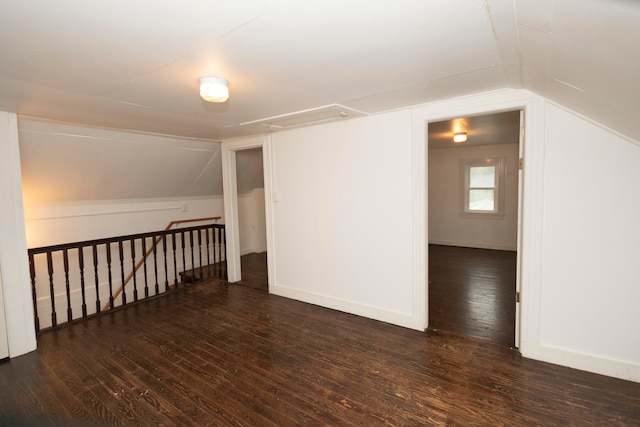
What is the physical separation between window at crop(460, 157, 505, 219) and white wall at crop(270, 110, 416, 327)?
4461 mm

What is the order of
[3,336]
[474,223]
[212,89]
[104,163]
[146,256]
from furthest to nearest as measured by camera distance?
[474,223], [146,256], [104,163], [3,336], [212,89]

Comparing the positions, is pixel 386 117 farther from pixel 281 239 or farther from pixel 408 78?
pixel 281 239

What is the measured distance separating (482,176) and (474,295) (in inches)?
144

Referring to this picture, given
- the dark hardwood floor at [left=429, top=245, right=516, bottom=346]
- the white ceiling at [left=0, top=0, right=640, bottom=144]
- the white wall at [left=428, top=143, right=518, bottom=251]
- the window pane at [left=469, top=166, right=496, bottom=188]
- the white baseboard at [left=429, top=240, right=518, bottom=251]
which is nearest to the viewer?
the white ceiling at [left=0, top=0, right=640, bottom=144]

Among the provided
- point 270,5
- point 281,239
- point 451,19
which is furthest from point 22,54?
point 281,239

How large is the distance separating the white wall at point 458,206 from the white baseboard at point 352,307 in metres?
4.44

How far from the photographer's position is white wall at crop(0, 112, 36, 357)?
2.64 m

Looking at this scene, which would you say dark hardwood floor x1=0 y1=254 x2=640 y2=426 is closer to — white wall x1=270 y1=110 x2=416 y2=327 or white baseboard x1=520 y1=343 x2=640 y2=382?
white baseboard x1=520 y1=343 x2=640 y2=382

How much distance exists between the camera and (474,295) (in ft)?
12.7

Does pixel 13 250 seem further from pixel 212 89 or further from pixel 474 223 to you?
pixel 474 223

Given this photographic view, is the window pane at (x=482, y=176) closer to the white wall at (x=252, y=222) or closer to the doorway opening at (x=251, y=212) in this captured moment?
the doorway opening at (x=251, y=212)

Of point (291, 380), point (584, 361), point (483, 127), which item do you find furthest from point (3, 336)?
point (483, 127)

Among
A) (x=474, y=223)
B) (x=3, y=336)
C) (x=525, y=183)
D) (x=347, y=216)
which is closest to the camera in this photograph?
(x=525, y=183)

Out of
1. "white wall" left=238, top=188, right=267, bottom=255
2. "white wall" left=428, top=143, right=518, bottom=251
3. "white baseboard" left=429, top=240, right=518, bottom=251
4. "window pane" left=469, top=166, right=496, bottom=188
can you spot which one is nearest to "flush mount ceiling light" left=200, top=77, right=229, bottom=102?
"white wall" left=238, top=188, right=267, bottom=255
